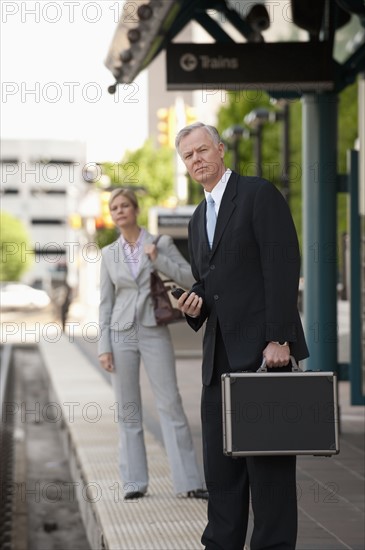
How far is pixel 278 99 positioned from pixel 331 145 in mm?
939

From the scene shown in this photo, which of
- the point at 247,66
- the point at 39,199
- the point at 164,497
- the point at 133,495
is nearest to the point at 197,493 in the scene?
the point at 164,497

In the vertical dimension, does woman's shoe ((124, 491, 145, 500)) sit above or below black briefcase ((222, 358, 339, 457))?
below

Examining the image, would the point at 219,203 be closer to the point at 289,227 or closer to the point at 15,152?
the point at 289,227

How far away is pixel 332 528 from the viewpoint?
7109 millimetres

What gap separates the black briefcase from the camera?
15.9ft

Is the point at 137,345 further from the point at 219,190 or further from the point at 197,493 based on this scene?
the point at 219,190

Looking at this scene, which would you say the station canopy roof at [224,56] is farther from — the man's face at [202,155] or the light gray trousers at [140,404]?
the man's face at [202,155]

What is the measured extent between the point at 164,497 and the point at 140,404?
0.59 meters

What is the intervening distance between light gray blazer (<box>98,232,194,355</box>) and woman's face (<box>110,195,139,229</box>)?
0.64 ft

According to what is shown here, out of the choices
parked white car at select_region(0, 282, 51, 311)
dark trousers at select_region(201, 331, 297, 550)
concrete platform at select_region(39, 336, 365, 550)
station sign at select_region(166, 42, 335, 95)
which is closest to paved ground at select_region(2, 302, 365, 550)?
concrete platform at select_region(39, 336, 365, 550)

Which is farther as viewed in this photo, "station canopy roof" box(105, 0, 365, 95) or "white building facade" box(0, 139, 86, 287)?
"white building facade" box(0, 139, 86, 287)

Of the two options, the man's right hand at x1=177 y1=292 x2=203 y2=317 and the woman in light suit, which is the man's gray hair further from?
the woman in light suit

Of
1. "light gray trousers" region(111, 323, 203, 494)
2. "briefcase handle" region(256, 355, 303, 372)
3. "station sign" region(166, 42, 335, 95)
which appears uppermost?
"station sign" region(166, 42, 335, 95)

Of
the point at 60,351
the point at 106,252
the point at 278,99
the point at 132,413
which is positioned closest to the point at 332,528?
the point at 132,413
